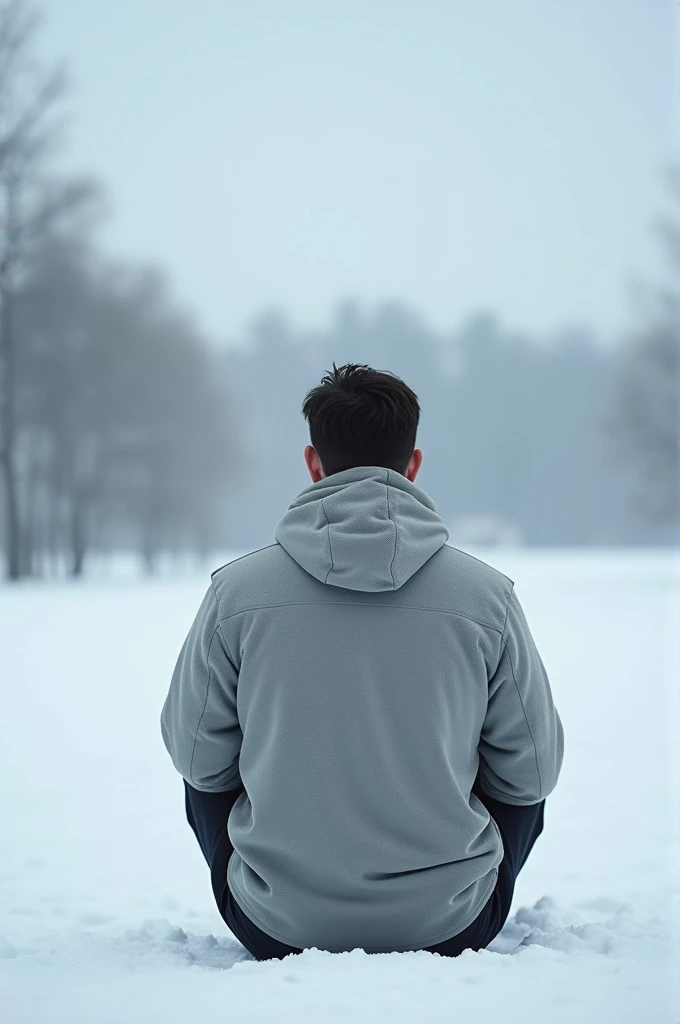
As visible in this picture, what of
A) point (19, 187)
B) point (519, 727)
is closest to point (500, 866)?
point (519, 727)

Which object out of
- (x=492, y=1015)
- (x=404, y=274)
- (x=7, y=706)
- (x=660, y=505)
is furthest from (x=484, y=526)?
(x=404, y=274)

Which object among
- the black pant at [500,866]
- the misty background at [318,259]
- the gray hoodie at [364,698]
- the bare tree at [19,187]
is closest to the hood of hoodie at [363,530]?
the gray hoodie at [364,698]

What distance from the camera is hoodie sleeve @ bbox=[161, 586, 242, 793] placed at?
3.24ft

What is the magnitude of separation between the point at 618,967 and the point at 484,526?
17.9 metres

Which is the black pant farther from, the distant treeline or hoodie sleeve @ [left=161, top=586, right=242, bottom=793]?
the distant treeline

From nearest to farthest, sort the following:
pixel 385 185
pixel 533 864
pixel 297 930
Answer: pixel 297 930, pixel 533 864, pixel 385 185

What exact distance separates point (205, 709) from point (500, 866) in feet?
1.21

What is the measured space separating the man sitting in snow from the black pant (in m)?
0.04

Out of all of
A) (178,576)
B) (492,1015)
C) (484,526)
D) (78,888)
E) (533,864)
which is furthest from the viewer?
(484,526)

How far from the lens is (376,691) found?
3.09 ft

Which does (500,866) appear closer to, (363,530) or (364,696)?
(364,696)

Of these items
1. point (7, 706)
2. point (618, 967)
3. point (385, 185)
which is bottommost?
point (7, 706)

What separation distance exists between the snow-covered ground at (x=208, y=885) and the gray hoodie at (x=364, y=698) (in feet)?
0.23

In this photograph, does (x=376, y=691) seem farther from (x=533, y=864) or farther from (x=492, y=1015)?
(x=533, y=864)
